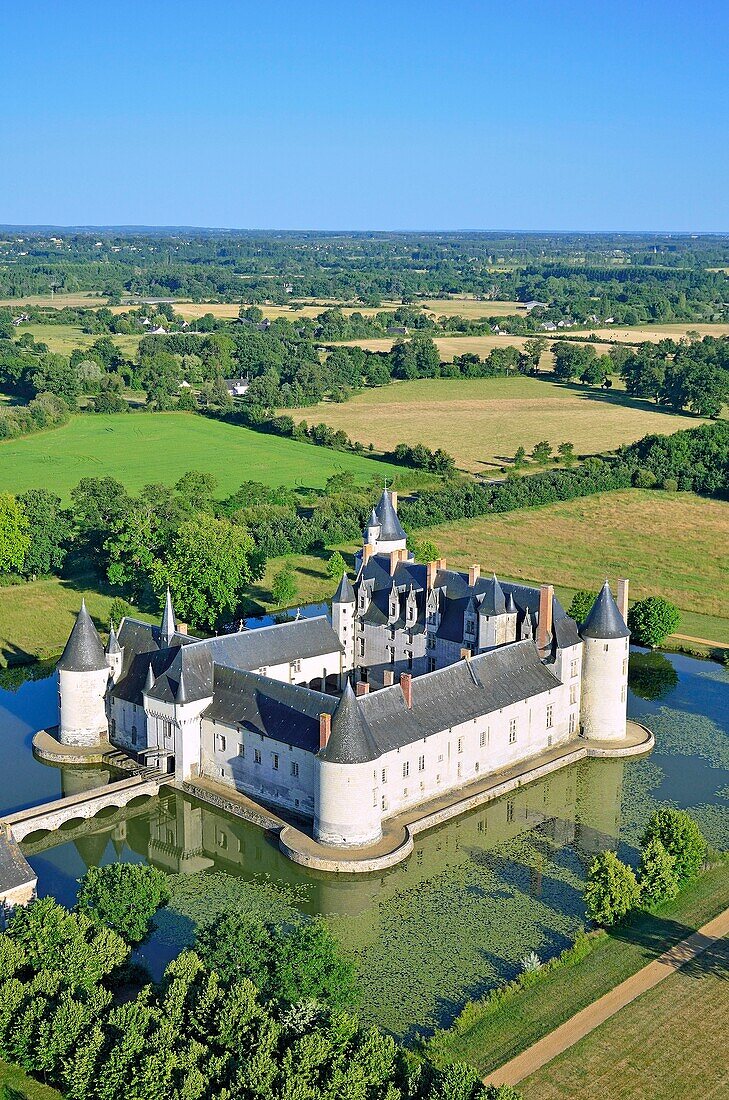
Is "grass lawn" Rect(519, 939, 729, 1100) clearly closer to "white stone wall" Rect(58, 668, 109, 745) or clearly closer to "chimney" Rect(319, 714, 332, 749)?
"chimney" Rect(319, 714, 332, 749)

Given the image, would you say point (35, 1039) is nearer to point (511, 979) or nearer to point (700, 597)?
point (511, 979)

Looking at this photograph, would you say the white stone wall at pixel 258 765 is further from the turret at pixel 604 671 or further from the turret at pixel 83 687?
the turret at pixel 604 671

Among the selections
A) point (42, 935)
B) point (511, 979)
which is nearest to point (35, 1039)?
point (42, 935)

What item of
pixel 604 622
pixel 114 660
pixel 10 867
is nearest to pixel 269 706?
pixel 114 660

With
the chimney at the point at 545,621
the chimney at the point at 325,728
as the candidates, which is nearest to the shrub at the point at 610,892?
the chimney at the point at 325,728

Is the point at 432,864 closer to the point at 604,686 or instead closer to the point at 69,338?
the point at 604,686
